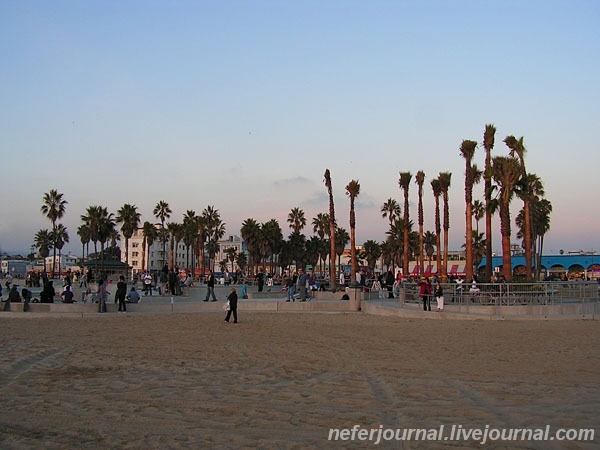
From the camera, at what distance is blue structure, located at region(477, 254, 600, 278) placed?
8719cm

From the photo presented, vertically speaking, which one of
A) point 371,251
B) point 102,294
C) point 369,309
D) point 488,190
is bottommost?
point 369,309

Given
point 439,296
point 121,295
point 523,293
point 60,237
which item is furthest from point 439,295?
point 60,237

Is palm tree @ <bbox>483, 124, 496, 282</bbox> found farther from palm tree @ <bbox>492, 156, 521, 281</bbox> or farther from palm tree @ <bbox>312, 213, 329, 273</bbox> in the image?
palm tree @ <bbox>312, 213, 329, 273</bbox>

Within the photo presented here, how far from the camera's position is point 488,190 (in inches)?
1565

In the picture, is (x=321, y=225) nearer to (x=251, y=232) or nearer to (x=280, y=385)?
(x=251, y=232)

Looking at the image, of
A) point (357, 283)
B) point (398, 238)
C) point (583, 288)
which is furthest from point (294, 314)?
point (398, 238)

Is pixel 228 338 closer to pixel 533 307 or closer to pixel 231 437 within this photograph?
pixel 231 437

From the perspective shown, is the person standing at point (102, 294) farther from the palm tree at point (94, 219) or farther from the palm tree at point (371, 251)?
the palm tree at point (371, 251)

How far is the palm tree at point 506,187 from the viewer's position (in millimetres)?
37219

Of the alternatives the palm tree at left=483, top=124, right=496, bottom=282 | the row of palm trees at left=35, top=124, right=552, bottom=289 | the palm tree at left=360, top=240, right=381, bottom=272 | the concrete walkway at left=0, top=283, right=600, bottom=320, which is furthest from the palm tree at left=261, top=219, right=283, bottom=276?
the concrete walkway at left=0, top=283, right=600, bottom=320

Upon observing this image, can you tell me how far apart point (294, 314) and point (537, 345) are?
12.9m

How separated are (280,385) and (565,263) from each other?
88.9 metres

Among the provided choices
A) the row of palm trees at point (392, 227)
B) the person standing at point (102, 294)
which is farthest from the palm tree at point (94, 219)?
the person standing at point (102, 294)

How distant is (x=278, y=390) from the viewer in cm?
995
